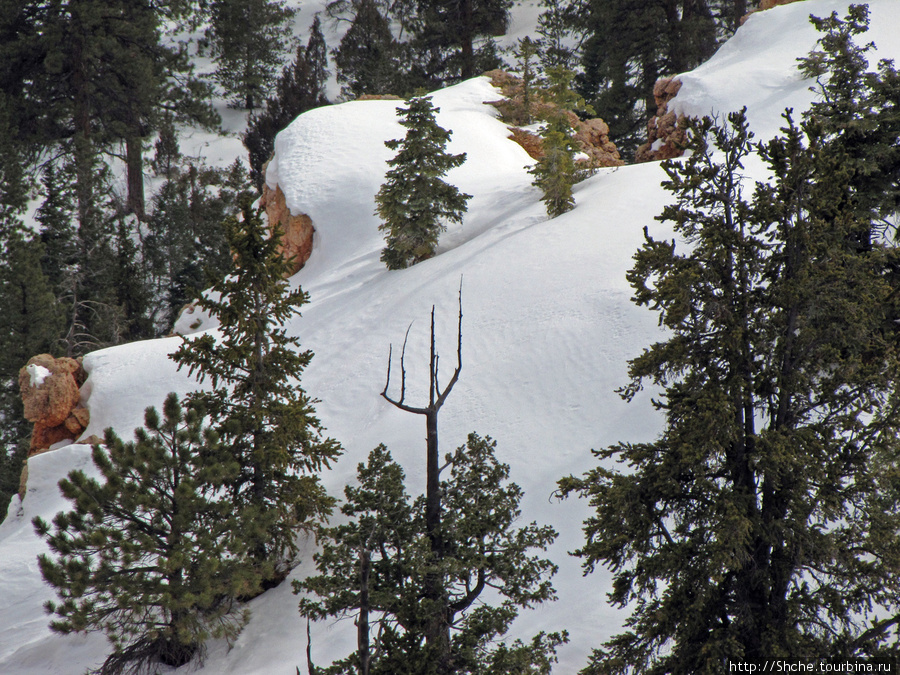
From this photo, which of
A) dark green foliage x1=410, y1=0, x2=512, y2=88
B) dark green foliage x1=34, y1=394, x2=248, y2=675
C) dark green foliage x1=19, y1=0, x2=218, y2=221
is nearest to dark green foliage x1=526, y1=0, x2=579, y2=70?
dark green foliage x1=410, y1=0, x2=512, y2=88

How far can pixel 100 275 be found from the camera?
2998 centimetres

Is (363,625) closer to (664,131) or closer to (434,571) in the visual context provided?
(434,571)

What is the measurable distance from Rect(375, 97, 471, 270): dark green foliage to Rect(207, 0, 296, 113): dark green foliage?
1031 inches

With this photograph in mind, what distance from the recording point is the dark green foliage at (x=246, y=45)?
42906 millimetres

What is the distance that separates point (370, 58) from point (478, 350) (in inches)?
1192

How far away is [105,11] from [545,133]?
22064 mm

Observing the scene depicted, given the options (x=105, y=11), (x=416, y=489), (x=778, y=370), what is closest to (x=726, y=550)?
(x=778, y=370)

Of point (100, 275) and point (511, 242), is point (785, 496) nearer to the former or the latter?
point (511, 242)

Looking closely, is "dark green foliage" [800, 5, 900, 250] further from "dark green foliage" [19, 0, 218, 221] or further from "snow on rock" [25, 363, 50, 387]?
"dark green foliage" [19, 0, 218, 221]

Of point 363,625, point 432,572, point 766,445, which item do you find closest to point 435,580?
point 432,572

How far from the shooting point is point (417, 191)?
22.3 metres

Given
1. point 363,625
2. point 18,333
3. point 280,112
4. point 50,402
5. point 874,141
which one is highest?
point 280,112

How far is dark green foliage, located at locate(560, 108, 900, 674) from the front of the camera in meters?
6.78

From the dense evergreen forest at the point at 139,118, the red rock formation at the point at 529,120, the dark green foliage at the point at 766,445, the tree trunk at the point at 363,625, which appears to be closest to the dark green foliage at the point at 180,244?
the dense evergreen forest at the point at 139,118
